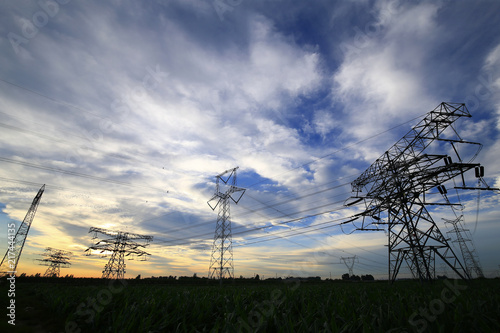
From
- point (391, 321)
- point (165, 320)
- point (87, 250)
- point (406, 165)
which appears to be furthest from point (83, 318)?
point (87, 250)

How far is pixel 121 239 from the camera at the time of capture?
45.9m

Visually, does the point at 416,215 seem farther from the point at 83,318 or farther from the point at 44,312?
the point at 44,312

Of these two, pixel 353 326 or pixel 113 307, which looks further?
pixel 113 307

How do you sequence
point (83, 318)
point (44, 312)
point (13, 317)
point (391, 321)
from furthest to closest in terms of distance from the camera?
point (44, 312)
point (13, 317)
point (83, 318)
point (391, 321)

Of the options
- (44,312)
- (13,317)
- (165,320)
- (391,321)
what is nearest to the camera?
(391,321)

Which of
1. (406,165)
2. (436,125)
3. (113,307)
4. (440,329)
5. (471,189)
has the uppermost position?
(436,125)

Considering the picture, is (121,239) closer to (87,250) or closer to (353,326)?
(87,250)

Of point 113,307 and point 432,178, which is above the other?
point 432,178

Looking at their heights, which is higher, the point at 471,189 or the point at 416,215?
the point at 471,189

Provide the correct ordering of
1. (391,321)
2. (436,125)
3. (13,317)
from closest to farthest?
(391,321) < (13,317) < (436,125)

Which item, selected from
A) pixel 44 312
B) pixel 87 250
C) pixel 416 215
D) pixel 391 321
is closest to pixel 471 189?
pixel 416 215

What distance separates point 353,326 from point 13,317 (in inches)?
320

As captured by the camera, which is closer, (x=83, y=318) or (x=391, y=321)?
(x=391, y=321)

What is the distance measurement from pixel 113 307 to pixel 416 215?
19.2 meters
